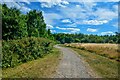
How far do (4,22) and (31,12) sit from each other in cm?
2410

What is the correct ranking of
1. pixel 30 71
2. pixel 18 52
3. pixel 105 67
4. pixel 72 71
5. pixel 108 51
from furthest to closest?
1. pixel 108 51
2. pixel 18 52
3. pixel 105 67
4. pixel 72 71
5. pixel 30 71

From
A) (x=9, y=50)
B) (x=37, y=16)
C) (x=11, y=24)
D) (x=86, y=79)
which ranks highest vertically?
(x=37, y=16)

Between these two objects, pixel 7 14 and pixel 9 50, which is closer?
pixel 9 50

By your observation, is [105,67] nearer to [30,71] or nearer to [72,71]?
[72,71]

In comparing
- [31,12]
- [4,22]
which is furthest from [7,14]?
[31,12]

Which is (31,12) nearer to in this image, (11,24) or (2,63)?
(11,24)

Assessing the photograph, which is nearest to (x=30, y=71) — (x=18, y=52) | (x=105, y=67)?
(x=18, y=52)

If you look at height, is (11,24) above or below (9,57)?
above

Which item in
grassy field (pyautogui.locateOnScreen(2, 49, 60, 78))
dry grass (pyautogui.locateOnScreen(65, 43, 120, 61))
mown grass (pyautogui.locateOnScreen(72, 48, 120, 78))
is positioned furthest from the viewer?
dry grass (pyautogui.locateOnScreen(65, 43, 120, 61))

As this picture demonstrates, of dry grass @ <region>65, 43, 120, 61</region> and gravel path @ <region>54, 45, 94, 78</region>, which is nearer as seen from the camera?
gravel path @ <region>54, 45, 94, 78</region>

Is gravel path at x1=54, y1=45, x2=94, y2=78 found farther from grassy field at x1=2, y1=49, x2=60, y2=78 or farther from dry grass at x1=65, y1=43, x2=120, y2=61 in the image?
dry grass at x1=65, y1=43, x2=120, y2=61

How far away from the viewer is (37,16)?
54.4 metres

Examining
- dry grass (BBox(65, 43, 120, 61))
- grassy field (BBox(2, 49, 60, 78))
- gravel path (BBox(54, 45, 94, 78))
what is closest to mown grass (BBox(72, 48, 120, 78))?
gravel path (BBox(54, 45, 94, 78))

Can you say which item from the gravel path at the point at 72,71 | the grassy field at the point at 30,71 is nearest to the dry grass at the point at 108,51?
the gravel path at the point at 72,71
